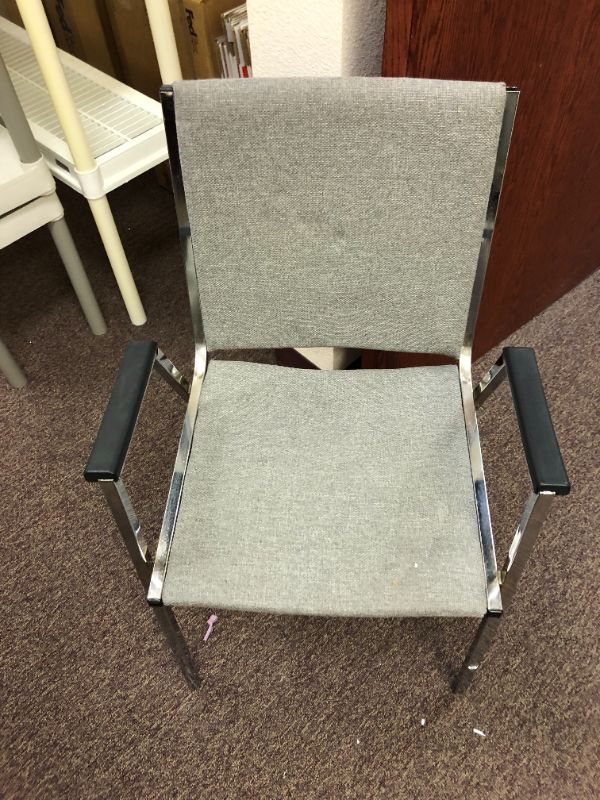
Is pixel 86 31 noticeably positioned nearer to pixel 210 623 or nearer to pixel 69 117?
pixel 69 117

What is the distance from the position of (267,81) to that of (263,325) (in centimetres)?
37

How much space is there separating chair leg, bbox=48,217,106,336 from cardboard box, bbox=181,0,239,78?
0.50m

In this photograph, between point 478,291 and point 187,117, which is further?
point 478,291

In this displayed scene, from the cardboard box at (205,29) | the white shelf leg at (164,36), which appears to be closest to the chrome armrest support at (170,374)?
the white shelf leg at (164,36)

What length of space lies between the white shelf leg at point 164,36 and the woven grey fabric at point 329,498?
691 millimetres

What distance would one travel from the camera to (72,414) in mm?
1637

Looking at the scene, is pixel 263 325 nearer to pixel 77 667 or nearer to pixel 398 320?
pixel 398 320

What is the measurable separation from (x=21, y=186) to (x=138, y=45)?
70 centimetres

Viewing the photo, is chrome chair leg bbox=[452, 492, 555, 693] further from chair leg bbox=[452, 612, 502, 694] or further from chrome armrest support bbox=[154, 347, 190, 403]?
chrome armrest support bbox=[154, 347, 190, 403]

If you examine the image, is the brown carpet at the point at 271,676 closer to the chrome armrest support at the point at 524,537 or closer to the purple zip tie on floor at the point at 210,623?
the purple zip tie on floor at the point at 210,623

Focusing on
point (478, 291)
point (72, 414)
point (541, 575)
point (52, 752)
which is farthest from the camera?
point (72, 414)

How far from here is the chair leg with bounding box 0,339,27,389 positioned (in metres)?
1.62

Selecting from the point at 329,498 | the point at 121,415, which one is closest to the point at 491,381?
the point at 329,498

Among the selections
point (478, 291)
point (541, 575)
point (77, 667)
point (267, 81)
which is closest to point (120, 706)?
point (77, 667)
